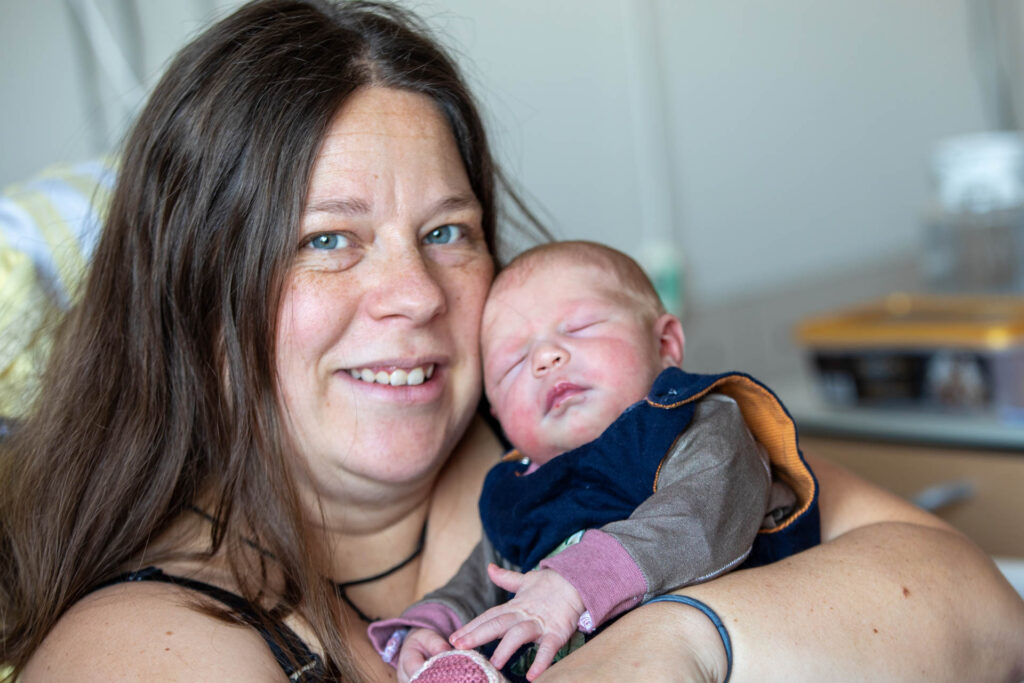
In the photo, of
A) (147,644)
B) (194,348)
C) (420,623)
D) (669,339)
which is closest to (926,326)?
(669,339)

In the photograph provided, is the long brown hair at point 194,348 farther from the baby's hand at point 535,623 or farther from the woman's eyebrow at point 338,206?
the baby's hand at point 535,623

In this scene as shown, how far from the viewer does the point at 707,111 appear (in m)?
2.88

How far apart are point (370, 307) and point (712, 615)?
1.59ft

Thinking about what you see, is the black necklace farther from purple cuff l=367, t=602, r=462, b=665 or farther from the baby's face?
the baby's face

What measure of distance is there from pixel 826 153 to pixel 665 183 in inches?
32.2

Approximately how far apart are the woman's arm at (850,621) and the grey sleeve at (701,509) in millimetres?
26

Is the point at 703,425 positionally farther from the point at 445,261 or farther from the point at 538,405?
the point at 445,261

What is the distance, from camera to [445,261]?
120 cm

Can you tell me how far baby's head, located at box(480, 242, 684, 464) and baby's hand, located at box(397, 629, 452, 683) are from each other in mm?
259

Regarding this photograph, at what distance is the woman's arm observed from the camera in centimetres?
84

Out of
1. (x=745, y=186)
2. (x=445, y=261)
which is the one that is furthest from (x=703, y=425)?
(x=745, y=186)

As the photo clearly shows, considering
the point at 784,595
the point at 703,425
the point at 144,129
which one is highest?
the point at 144,129

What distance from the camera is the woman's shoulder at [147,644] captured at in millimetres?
866

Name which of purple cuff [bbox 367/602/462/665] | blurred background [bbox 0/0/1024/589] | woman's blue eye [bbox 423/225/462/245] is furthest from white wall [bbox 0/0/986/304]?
purple cuff [bbox 367/602/462/665]
